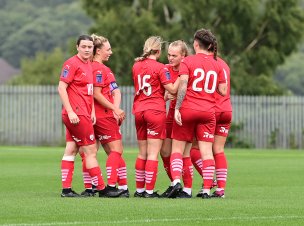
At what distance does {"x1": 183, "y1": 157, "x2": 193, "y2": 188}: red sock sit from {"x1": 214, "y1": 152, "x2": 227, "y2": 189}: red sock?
34 centimetres

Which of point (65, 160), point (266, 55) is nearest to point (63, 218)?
point (65, 160)

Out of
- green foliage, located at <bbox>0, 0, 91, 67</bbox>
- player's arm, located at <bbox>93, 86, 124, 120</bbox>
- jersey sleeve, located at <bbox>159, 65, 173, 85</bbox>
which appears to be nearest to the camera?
jersey sleeve, located at <bbox>159, 65, 173, 85</bbox>

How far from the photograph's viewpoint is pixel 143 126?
15039 mm

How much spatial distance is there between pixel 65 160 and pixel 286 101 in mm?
29070

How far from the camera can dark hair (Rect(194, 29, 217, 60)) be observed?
48.1ft

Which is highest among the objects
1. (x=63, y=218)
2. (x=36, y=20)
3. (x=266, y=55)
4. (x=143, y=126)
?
(x=36, y=20)

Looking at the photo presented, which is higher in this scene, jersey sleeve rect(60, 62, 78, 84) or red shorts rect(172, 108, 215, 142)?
jersey sleeve rect(60, 62, 78, 84)

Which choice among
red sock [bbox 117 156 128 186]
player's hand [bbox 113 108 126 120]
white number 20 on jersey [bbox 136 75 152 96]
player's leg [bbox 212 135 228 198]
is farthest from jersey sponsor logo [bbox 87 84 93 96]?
player's leg [bbox 212 135 228 198]

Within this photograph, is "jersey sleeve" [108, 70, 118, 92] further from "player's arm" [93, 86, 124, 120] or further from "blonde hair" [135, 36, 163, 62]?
"blonde hair" [135, 36, 163, 62]

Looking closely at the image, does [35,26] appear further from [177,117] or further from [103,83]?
[177,117]

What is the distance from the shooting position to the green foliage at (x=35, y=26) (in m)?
147

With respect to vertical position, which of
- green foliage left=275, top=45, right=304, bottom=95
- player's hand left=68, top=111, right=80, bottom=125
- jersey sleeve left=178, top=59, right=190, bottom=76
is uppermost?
green foliage left=275, top=45, right=304, bottom=95

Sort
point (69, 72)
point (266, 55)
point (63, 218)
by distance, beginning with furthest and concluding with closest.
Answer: point (266, 55) → point (69, 72) → point (63, 218)

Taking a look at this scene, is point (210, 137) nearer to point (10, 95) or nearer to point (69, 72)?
point (69, 72)
